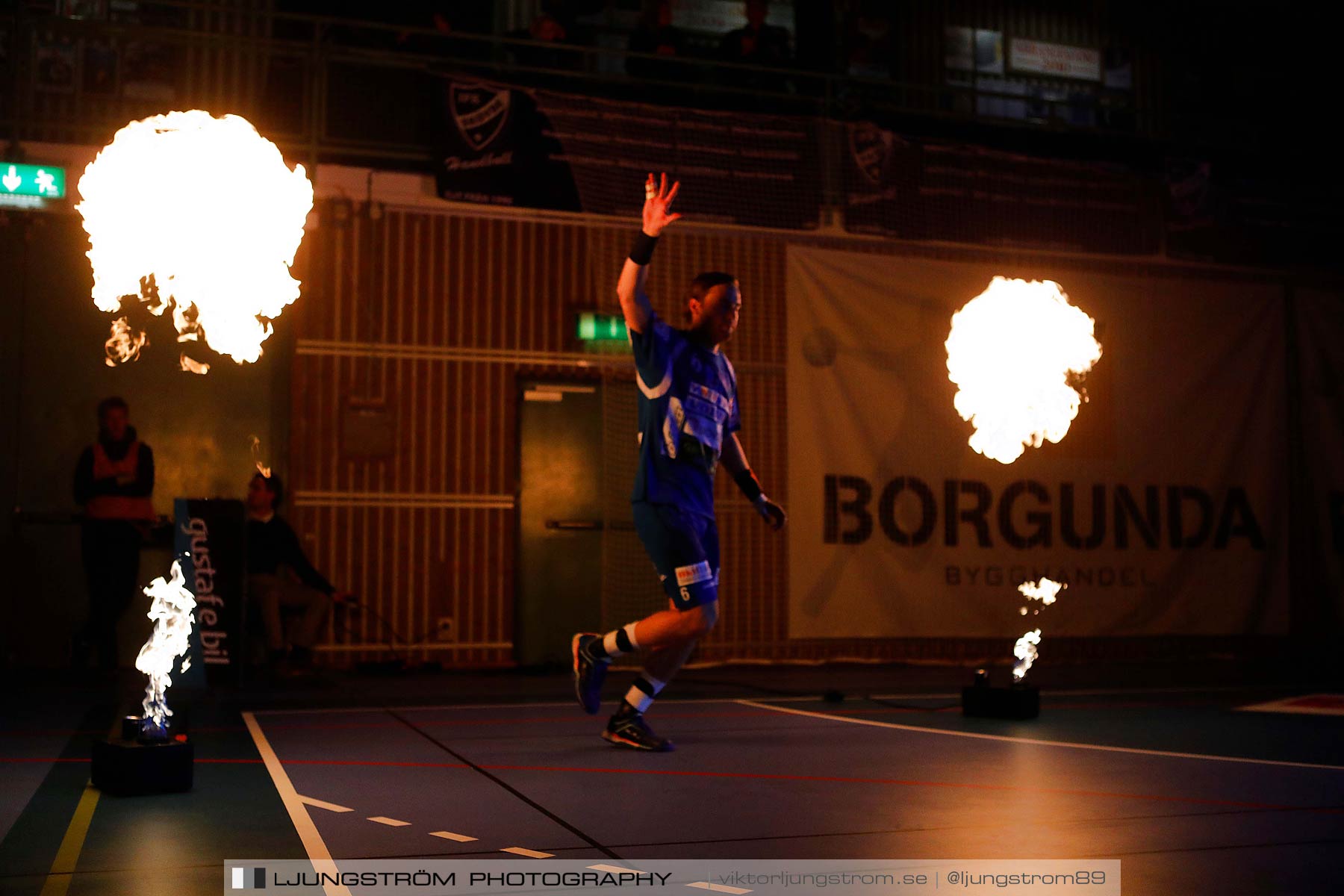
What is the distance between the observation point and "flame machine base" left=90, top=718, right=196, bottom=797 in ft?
15.3

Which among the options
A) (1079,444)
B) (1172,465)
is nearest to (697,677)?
(1079,444)

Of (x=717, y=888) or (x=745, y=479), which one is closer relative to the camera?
(x=717, y=888)

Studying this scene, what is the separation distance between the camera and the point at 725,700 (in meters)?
9.01

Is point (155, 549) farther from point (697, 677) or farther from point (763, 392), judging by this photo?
point (763, 392)

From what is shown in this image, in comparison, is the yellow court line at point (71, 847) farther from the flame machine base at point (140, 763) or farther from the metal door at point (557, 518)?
the metal door at point (557, 518)

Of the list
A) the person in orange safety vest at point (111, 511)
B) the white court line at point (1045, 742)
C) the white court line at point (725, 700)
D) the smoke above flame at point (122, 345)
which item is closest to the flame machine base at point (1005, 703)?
the white court line at point (1045, 742)

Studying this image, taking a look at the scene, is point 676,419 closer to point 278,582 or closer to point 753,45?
point 278,582

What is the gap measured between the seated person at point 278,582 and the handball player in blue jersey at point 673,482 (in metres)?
4.89

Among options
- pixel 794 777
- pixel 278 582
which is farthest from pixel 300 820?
pixel 278 582

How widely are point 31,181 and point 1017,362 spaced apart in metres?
8.42

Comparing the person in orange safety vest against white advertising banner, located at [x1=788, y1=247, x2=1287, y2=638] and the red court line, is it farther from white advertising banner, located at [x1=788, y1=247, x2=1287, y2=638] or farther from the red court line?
white advertising banner, located at [x1=788, y1=247, x2=1287, y2=638]

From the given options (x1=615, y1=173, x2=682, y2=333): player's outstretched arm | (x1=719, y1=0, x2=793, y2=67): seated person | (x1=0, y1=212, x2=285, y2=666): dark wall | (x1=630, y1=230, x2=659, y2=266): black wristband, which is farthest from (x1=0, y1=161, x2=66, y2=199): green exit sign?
(x1=630, y1=230, x2=659, y2=266): black wristband

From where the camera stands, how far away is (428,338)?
40.5ft

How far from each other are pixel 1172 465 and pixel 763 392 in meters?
4.76
